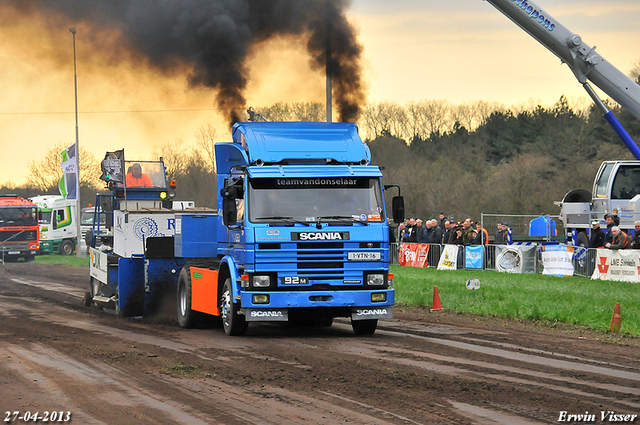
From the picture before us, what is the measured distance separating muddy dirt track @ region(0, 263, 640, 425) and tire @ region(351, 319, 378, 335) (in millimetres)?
189

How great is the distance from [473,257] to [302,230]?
15424 mm

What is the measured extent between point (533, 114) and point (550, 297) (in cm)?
4957

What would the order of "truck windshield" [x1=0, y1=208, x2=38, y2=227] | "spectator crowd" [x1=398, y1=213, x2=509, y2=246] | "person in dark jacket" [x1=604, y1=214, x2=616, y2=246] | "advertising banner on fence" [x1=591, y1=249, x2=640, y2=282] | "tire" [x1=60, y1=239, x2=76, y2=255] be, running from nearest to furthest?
"advertising banner on fence" [x1=591, y1=249, x2=640, y2=282], "person in dark jacket" [x1=604, y1=214, x2=616, y2=246], "spectator crowd" [x1=398, y1=213, x2=509, y2=246], "truck windshield" [x1=0, y1=208, x2=38, y2=227], "tire" [x1=60, y1=239, x2=76, y2=255]

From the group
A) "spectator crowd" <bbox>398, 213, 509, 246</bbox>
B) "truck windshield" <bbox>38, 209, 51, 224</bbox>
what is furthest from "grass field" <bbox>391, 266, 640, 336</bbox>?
"truck windshield" <bbox>38, 209, 51, 224</bbox>

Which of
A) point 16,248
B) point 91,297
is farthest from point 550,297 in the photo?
point 16,248

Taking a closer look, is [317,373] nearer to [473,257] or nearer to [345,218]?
[345,218]

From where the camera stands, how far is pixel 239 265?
12883mm

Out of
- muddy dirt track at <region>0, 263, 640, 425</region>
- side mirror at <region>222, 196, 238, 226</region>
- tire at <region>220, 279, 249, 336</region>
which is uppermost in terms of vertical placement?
side mirror at <region>222, 196, 238, 226</region>

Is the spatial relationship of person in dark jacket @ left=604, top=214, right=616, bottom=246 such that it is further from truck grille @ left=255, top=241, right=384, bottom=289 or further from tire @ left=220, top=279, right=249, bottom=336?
tire @ left=220, top=279, right=249, bottom=336

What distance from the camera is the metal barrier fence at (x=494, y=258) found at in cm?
2255

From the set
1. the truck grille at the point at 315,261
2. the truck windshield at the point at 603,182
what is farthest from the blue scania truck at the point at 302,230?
the truck windshield at the point at 603,182

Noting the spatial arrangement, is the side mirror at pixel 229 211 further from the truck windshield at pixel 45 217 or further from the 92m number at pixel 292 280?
the truck windshield at pixel 45 217

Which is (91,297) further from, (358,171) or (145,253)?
(358,171)

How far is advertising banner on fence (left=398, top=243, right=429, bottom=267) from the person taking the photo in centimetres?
2931
